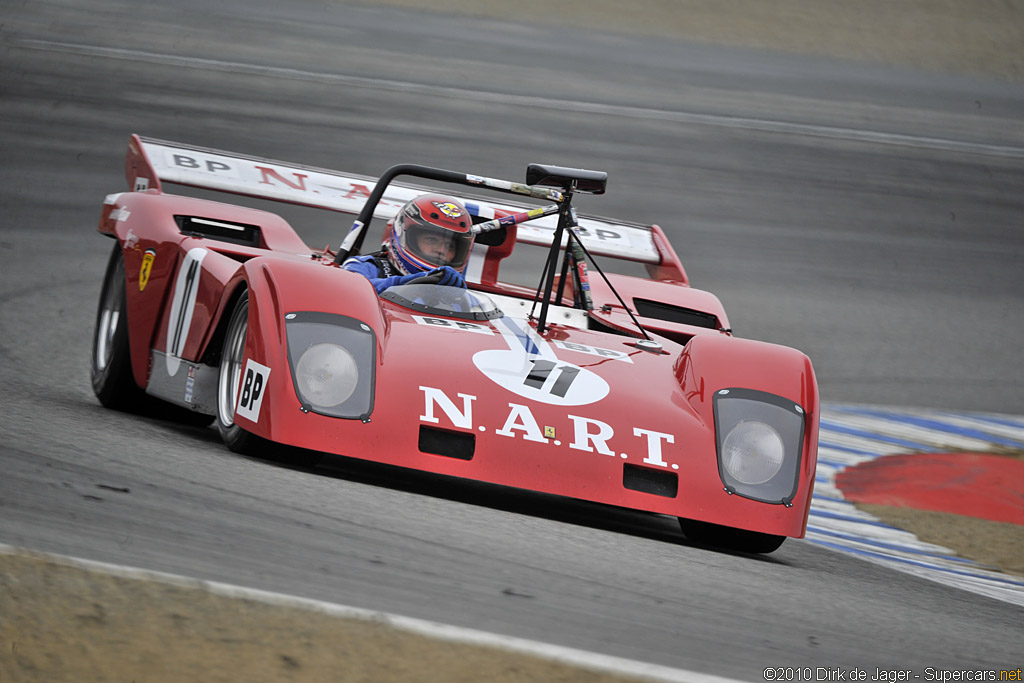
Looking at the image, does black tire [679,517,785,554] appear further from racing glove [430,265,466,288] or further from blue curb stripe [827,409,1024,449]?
blue curb stripe [827,409,1024,449]

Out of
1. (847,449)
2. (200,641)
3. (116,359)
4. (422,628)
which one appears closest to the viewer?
(200,641)

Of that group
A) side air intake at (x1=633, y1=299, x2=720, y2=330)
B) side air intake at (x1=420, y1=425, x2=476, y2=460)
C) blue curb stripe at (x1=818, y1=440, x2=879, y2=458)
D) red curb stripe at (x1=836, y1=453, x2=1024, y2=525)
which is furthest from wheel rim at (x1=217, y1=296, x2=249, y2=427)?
blue curb stripe at (x1=818, y1=440, x2=879, y2=458)

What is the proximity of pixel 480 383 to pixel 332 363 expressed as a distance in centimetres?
53

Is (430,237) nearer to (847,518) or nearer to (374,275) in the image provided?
(374,275)

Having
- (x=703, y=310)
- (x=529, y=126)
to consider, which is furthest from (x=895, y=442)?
(x=529, y=126)

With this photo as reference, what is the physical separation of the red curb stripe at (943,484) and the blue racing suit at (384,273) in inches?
108

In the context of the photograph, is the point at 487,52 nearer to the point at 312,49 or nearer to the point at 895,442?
the point at 312,49

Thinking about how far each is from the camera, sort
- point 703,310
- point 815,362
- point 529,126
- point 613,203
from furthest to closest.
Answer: point 529,126 < point 613,203 < point 815,362 < point 703,310

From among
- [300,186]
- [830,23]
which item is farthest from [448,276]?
[830,23]

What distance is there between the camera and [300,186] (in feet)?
24.5

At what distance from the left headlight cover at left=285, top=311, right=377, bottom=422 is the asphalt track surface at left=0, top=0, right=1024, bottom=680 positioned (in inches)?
10.9

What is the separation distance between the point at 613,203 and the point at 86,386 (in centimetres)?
908

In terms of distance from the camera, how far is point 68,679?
2.55 metres

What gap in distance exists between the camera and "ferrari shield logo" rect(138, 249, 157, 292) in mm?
6332
